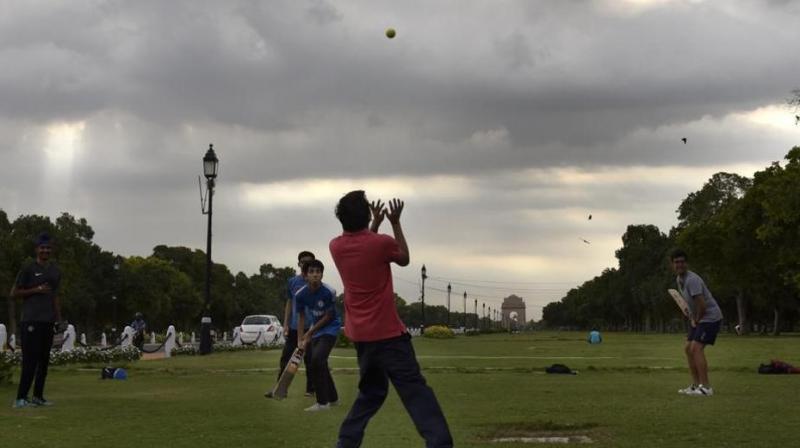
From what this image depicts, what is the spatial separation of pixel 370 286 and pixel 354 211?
0.54m

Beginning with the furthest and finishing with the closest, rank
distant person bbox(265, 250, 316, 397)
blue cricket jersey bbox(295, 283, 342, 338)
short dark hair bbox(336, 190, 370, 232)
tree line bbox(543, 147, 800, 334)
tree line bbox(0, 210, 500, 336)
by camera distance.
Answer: tree line bbox(0, 210, 500, 336) < tree line bbox(543, 147, 800, 334) < distant person bbox(265, 250, 316, 397) < blue cricket jersey bbox(295, 283, 342, 338) < short dark hair bbox(336, 190, 370, 232)

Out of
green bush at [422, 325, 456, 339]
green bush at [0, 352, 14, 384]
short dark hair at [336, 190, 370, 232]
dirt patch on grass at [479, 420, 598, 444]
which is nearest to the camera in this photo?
short dark hair at [336, 190, 370, 232]

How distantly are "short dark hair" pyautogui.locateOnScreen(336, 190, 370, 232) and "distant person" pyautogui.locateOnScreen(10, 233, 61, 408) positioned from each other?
6.34m

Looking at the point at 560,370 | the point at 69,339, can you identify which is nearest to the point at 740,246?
the point at 69,339

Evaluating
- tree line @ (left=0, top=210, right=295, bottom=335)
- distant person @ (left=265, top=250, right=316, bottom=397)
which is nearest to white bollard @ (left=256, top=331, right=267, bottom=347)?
tree line @ (left=0, top=210, right=295, bottom=335)

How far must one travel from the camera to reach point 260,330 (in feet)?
158

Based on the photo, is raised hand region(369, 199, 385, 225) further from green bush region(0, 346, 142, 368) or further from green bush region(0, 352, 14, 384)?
green bush region(0, 346, 142, 368)

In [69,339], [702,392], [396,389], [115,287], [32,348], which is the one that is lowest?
[702,392]

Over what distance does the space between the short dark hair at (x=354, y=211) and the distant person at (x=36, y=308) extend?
6.34 metres

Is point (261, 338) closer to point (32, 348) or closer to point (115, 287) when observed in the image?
point (32, 348)

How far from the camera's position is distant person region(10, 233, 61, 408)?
12.4 meters

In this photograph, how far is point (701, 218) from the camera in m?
91.9

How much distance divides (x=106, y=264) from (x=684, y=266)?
94315 mm

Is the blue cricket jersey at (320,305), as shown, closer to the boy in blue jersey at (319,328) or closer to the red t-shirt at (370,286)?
the boy in blue jersey at (319,328)
